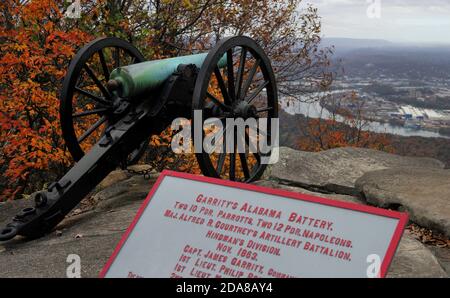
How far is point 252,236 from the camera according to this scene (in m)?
2.49

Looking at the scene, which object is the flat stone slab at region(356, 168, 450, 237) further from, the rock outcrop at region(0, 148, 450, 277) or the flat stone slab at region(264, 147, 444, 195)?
the flat stone slab at region(264, 147, 444, 195)

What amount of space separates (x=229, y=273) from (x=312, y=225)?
1.47 feet

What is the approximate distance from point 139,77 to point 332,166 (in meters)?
3.39

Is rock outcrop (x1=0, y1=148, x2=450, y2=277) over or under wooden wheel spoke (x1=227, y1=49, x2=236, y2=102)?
under

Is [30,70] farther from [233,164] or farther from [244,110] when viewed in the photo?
[233,164]

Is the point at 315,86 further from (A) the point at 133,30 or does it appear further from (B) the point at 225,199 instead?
(B) the point at 225,199

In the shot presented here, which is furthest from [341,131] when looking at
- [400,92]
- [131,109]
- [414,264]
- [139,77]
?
[414,264]

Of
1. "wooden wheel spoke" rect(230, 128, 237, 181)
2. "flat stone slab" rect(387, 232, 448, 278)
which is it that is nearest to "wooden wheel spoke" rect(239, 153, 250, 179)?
"wooden wheel spoke" rect(230, 128, 237, 181)

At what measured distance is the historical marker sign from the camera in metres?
2.30

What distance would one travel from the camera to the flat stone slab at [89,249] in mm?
3506

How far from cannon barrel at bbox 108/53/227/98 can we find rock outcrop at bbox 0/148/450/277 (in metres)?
1.19

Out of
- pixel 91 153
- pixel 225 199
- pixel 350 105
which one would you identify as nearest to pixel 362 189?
→ pixel 91 153

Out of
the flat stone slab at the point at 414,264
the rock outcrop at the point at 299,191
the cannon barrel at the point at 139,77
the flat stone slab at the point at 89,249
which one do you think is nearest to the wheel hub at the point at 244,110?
the cannon barrel at the point at 139,77
